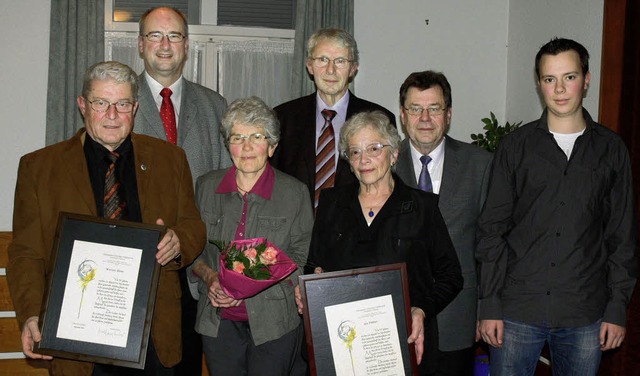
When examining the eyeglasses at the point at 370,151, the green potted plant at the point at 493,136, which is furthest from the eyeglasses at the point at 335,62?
the green potted plant at the point at 493,136

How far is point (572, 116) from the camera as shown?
317 cm

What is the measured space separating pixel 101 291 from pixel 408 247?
1.23 metres

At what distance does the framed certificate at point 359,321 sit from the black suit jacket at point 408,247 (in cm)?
15

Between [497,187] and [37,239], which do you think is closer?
[37,239]

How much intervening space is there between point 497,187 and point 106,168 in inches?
67.6

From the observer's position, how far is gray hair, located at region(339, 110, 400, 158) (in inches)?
119

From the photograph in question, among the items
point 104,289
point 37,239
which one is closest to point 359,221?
point 104,289

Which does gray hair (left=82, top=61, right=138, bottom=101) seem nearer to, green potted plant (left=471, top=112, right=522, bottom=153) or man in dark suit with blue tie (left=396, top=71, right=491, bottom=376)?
man in dark suit with blue tie (left=396, top=71, right=491, bottom=376)

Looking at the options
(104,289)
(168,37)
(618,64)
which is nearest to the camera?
(104,289)

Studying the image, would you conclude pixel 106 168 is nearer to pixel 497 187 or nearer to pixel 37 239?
pixel 37 239

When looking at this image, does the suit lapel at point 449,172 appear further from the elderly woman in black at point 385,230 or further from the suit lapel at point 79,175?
the suit lapel at point 79,175

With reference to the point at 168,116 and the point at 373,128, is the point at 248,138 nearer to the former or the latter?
the point at 373,128

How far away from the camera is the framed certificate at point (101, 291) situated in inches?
104

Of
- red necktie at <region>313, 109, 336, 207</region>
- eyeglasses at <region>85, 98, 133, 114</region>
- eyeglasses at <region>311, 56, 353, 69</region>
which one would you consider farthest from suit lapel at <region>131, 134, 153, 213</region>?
eyeglasses at <region>311, 56, 353, 69</region>
